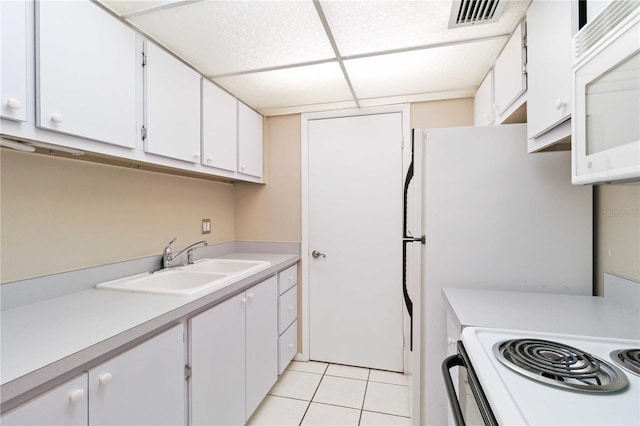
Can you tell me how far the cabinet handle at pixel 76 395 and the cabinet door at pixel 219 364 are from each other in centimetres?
44

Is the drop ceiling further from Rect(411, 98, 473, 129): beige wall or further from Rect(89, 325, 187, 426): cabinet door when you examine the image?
Rect(89, 325, 187, 426): cabinet door

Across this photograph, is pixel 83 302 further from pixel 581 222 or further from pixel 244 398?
pixel 581 222

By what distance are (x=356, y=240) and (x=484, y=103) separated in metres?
1.36

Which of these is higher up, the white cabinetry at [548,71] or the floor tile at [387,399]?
the white cabinetry at [548,71]

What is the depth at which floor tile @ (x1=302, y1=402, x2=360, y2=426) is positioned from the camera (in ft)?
5.85

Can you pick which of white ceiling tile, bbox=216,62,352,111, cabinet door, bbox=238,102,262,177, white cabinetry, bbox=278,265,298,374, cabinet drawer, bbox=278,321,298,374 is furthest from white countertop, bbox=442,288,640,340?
cabinet door, bbox=238,102,262,177

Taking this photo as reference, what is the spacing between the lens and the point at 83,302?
1.19 m

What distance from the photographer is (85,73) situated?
3.64 feet

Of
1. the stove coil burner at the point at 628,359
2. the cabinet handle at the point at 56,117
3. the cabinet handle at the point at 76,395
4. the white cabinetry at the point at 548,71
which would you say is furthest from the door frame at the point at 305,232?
the stove coil burner at the point at 628,359

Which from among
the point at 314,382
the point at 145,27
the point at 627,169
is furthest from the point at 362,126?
the point at 314,382

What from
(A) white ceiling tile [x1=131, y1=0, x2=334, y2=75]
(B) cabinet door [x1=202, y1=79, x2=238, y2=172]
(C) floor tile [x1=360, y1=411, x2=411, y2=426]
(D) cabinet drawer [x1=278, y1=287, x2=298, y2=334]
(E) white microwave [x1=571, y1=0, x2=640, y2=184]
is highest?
(A) white ceiling tile [x1=131, y1=0, x2=334, y2=75]

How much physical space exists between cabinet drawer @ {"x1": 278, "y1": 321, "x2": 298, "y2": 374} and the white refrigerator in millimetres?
1024

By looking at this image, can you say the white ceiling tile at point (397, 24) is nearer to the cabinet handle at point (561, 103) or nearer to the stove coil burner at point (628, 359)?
the cabinet handle at point (561, 103)

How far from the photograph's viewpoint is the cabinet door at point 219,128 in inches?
71.6
